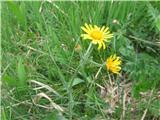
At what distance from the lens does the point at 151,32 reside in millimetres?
1857

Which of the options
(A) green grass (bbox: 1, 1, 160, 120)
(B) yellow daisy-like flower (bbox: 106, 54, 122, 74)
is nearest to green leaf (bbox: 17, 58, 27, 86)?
(A) green grass (bbox: 1, 1, 160, 120)

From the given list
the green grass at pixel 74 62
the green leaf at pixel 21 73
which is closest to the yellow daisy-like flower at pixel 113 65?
the green grass at pixel 74 62

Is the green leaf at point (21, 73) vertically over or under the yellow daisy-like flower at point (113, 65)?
under

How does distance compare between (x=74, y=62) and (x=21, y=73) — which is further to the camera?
(x=74, y=62)

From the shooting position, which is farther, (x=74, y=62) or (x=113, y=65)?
(x=74, y=62)

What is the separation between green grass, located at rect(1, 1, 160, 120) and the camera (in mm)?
1584

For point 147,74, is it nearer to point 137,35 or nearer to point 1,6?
point 137,35

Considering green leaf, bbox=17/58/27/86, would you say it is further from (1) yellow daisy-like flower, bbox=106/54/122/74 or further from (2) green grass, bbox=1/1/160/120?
(1) yellow daisy-like flower, bbox=106/54/122/74

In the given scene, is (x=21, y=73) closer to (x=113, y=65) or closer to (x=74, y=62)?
(x=74, y=62)

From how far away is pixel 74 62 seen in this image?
1.73 meters

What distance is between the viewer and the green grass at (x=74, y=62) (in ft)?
5.20

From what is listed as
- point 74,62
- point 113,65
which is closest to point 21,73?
point 74,62

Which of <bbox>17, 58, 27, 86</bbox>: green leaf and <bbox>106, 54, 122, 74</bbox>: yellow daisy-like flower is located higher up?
<bbox>106, 54, 122, 74</bbox>: yellow daisy-like flower

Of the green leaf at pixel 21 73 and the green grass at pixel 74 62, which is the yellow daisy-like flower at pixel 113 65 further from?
the green leaf at pixel 21 73
